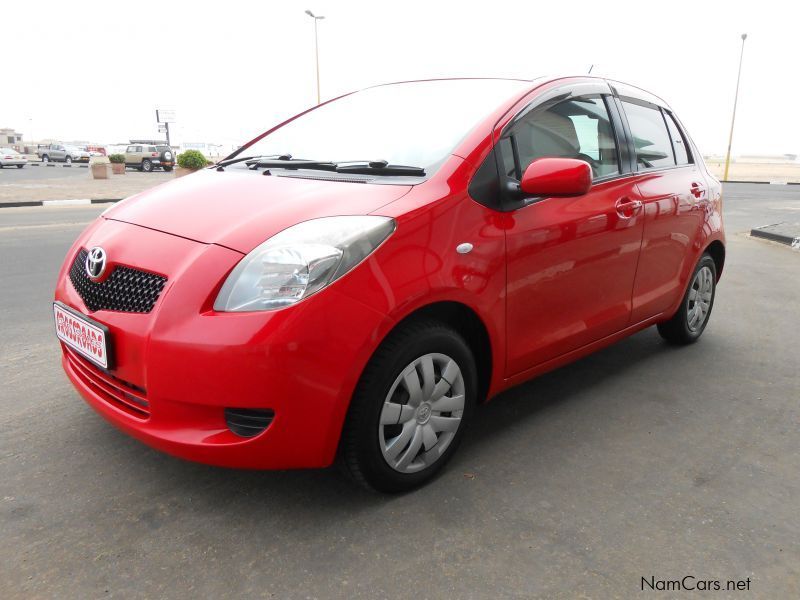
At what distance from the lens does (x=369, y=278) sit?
207 centimetres

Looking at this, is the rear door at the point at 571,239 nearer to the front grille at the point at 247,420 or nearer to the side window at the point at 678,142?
the side window at the point at 678,142

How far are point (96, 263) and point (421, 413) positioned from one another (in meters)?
1.29

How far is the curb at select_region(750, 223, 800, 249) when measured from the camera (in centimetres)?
924

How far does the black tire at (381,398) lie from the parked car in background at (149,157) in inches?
1446

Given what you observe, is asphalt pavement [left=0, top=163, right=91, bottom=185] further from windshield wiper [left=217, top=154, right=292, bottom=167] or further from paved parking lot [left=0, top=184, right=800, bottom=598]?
paved parking lot [left=0, top=184, right=800, bottom=598]

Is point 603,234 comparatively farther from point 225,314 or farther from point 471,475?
point 225,314

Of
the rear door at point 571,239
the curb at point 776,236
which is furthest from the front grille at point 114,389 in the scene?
the curb at point 776,236

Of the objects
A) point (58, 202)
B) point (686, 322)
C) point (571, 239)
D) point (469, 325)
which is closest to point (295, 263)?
point (469, 325)

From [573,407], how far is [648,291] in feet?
2.63

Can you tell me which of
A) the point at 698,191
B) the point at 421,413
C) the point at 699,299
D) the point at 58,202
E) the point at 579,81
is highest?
the point at 579,81

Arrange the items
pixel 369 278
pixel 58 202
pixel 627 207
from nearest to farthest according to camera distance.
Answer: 1. pixel 369 278
2. pixel 627 207
3. pixel 58 202

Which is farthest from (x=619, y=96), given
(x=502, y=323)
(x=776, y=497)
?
(x=776, y=497)

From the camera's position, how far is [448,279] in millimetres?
2281

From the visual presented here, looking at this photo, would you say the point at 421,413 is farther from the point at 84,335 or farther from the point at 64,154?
the point at 64,154
